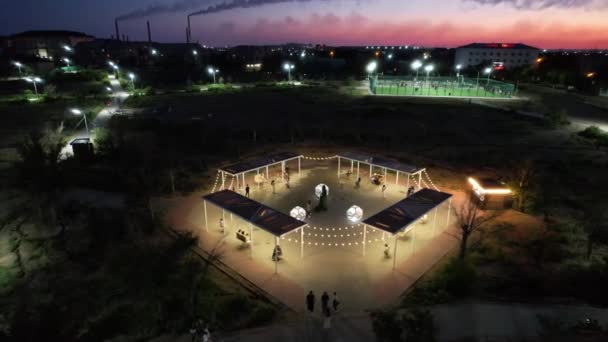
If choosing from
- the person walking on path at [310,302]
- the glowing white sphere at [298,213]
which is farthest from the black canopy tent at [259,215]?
the person walking on path at [310,302]

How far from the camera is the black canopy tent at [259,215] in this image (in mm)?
14220

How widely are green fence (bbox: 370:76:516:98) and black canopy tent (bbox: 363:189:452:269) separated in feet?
147

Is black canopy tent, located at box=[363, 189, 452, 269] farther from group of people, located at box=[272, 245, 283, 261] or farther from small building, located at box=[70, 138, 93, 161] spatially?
small building, located at box=[70, 138, 93, 161]

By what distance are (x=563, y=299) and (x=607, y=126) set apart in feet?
122

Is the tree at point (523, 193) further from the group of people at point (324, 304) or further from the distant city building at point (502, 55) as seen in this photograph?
the distant city building at point (502, 55)

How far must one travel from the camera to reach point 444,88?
2452 inches

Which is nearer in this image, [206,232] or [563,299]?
[563,299]

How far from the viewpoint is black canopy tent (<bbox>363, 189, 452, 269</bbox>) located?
14.5 meters

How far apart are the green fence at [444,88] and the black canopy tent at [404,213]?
1765 inches

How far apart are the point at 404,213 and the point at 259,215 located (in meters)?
5.78

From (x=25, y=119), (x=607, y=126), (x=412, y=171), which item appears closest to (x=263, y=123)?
(x=412, y=171)

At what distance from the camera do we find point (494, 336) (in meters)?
10.5

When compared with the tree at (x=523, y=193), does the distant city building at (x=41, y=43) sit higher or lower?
higher

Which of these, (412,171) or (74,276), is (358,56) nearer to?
(412,171)
